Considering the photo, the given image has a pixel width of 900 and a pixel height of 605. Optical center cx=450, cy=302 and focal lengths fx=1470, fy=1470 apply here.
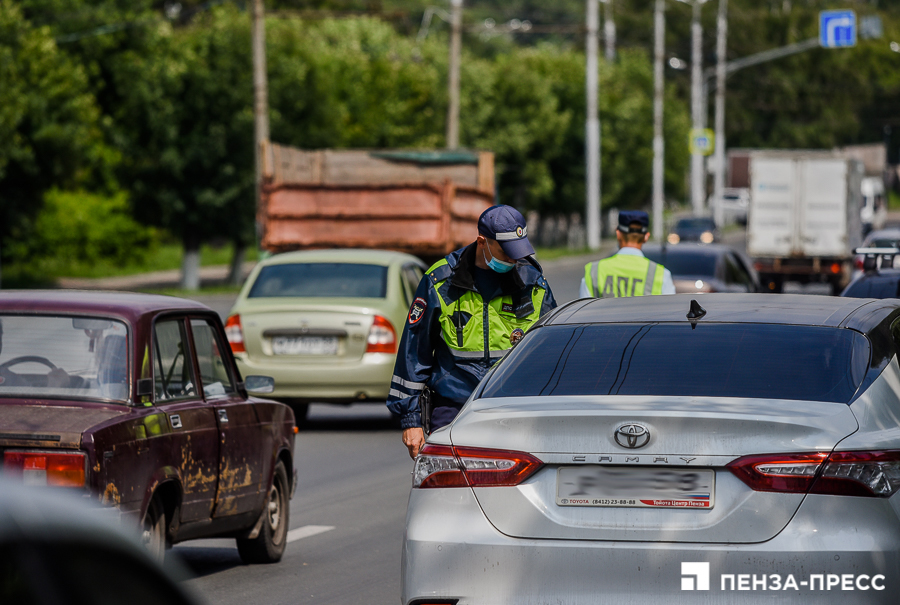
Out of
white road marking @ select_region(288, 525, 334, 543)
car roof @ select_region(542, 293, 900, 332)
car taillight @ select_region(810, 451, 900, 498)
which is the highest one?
car roof @ select_region(542, 293, 900, 332)

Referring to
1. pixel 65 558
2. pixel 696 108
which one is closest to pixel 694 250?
pixel 65 558

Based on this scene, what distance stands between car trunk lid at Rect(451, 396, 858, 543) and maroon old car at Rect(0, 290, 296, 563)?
202cm

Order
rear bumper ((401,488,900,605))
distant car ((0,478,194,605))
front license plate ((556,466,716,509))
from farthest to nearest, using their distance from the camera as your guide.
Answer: front license plate ((556,466,716,509))
rear bumper ((401,488,900,605))
distant car ((0,478,194,605))

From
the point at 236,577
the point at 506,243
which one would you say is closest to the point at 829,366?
the point at 506,243

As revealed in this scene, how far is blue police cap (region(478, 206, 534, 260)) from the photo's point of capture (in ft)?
19.7

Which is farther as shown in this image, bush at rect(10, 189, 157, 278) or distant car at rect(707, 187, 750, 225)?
distant car at rect(707, 187, 750, 225)

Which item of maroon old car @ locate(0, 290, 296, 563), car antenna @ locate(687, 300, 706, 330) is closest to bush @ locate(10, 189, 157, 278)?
maroon old car @ locate(0, 290, 296, 563)

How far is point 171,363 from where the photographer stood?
268 inches

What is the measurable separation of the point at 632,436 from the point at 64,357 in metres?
2.98

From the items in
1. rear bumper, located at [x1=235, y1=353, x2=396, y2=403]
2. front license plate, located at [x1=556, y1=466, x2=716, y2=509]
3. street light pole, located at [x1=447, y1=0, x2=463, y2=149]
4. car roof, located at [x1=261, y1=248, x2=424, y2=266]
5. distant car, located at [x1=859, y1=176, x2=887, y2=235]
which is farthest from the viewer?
distant car, located at [x1=859, y1=176, x2=887, y2=235]

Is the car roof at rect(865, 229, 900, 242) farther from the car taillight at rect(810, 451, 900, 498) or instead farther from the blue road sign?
the car taillight at rect(810, 451, 900, 498)

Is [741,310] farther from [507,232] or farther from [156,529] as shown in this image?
→ [156,529]

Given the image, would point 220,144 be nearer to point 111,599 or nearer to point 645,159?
point 645,159

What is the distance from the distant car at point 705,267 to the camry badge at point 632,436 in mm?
12170
